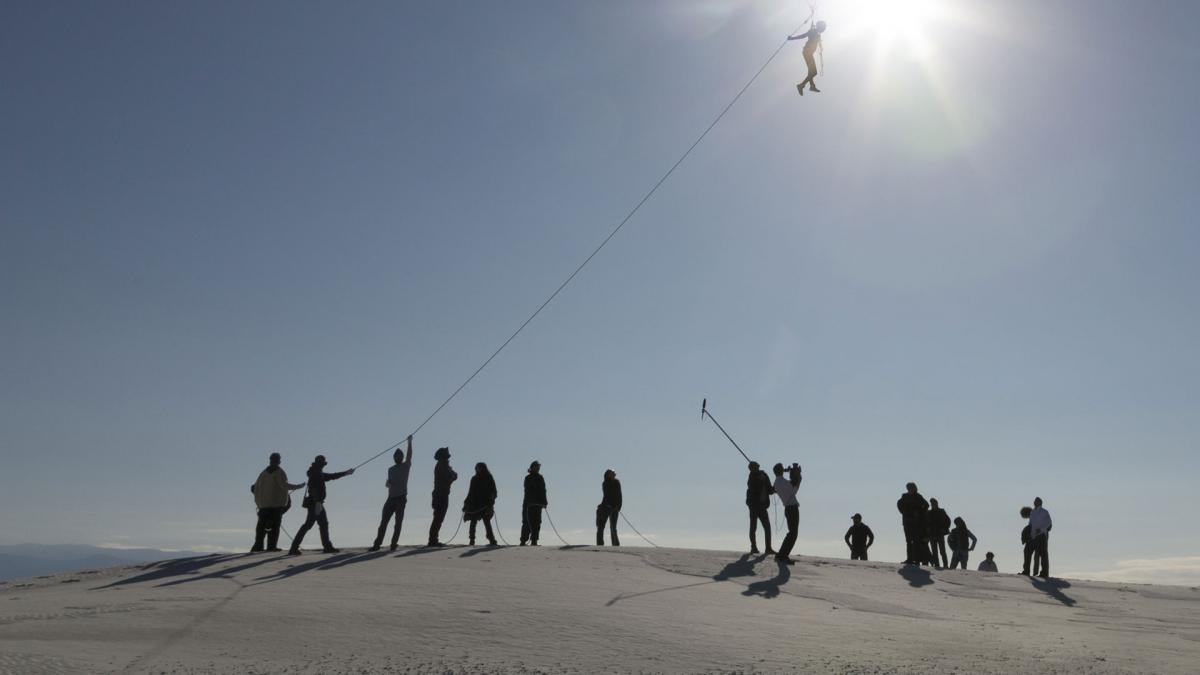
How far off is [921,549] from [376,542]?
1171 centimetres

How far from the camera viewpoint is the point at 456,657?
7.81 m

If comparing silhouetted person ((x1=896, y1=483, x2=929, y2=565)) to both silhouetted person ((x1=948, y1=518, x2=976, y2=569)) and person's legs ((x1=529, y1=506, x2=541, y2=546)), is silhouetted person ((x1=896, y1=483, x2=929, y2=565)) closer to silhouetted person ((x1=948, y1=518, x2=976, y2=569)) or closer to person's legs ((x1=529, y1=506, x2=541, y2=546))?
silhouetted person ((x1=948, y1=518, x2=976, y2=569))

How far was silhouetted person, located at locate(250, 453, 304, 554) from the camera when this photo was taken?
53.5ft

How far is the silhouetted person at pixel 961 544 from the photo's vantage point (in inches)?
891

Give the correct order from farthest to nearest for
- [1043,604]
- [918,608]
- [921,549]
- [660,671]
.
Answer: [921,549], [1043,604], [918,608], [660,671]

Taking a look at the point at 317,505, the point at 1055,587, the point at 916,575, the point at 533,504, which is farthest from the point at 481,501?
the point at 1055,587

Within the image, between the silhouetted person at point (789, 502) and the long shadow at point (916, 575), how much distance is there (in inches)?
81.2

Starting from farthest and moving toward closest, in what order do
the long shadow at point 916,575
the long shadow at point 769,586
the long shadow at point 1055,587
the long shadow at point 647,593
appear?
1. the long shadow at point 916,575
2. the long shadow at point 1055,587
3. the long shadow at point 769,586
4. the long shadow at point 647,593

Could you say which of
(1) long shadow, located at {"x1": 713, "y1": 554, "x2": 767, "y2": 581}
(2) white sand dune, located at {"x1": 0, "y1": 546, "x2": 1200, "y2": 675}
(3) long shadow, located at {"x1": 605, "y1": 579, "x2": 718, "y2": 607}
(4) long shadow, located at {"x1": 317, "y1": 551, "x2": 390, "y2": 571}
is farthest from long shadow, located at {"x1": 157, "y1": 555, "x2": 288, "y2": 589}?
(1) long shadow, located at {"x1": 713, "y1": 554, "x2": 767, "y2": 581}

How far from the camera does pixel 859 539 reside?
21.4 m

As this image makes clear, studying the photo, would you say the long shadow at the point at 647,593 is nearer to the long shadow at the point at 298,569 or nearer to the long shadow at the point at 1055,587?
the long shadow at the point at 298,569

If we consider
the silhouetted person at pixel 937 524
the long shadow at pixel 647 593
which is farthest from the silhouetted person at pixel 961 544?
the long shadow at pixel 647 593

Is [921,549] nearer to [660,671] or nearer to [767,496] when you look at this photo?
[767,496]

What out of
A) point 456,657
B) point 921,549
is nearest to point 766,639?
point 456,657
